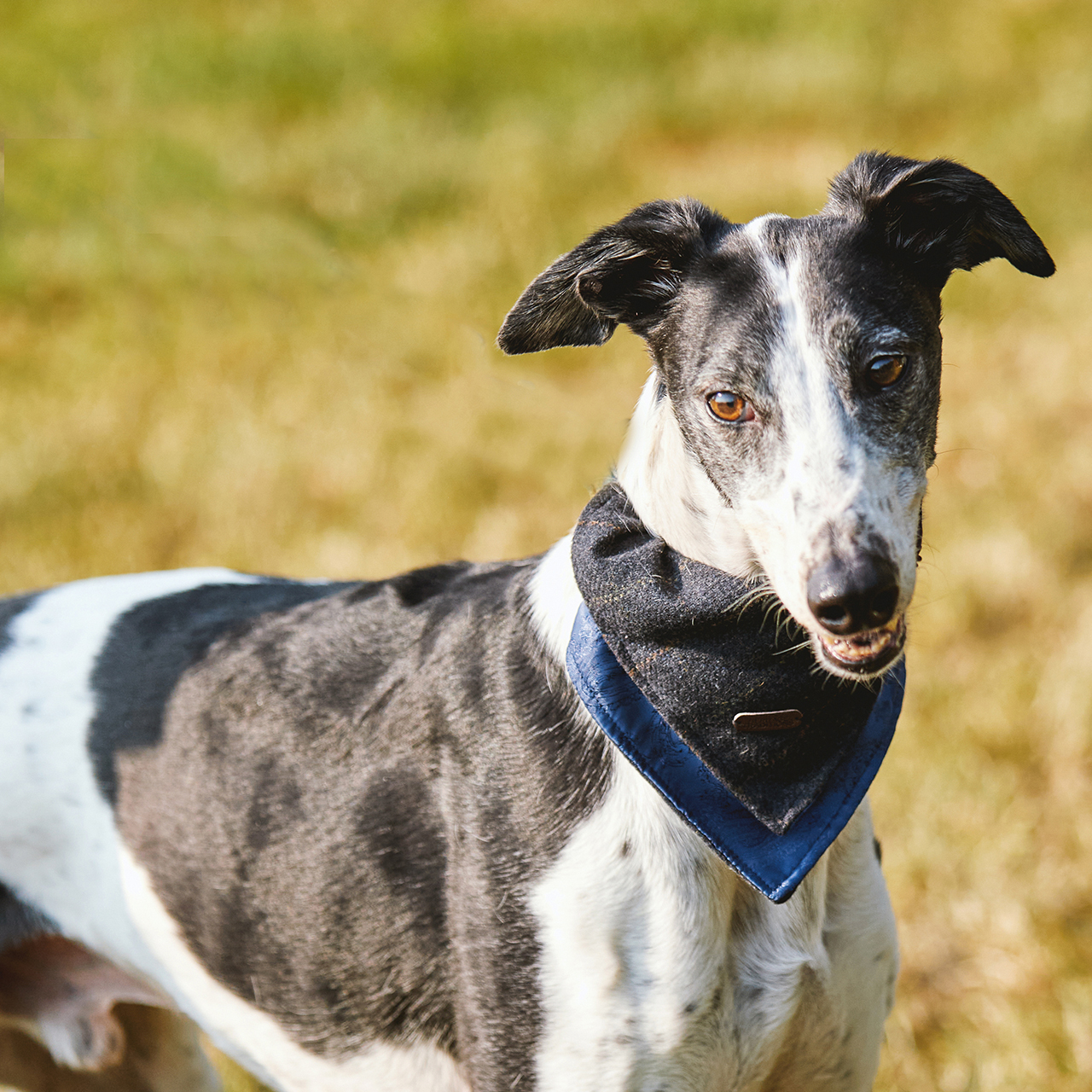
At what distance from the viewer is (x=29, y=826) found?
2.69 metres

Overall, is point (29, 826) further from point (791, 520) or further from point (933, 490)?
point (933, 490)

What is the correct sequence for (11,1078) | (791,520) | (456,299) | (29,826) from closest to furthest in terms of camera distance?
(791,520)
(29,826)
(11,1078)
(456,299)

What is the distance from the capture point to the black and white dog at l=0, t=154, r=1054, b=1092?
2.01 m

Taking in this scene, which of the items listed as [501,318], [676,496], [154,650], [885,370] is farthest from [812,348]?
[501,318]

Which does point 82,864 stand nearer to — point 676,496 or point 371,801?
point 371,801

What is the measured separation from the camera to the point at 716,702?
6.95ft

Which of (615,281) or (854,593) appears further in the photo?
(615,281)

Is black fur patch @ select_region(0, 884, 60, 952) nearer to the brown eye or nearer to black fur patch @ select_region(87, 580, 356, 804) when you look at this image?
black fur patch @ select_region(87, 580, 356, 804)

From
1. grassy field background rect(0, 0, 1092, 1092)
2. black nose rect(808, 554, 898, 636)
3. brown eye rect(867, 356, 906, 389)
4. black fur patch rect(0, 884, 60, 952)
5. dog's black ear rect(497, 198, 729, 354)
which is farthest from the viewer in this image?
grassy field background rect(0, 0, 1092, 1092)

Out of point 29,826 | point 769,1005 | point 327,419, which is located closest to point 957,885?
point 769,1005

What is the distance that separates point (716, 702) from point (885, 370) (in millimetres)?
605

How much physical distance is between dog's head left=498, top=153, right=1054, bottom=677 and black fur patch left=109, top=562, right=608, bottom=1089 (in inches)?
17.8

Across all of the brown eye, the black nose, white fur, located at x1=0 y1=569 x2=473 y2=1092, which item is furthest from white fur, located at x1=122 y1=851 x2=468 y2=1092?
the brown eye

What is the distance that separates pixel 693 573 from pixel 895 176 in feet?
→ 2.45
